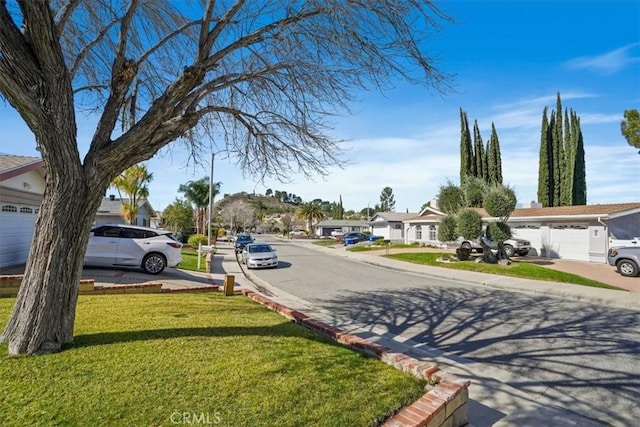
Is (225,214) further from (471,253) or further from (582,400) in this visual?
(582,400)

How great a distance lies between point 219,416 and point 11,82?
3.74 metres

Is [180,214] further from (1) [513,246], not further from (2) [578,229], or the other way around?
(2) [578,229]

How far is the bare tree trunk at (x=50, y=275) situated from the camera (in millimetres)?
3625

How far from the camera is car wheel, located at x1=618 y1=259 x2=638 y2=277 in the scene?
1413cm

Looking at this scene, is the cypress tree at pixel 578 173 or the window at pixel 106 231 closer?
the window at pixel 106 231

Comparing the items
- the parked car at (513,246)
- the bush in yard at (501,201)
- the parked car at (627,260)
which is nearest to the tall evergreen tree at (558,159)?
the parked car at (513,246)

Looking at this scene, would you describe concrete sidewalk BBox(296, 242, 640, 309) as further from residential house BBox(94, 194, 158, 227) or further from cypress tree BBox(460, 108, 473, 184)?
cypress tree BBox(460, 108, 473, 184)

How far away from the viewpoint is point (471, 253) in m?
21.0

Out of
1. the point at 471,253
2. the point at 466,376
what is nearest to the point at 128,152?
the point at 466,376

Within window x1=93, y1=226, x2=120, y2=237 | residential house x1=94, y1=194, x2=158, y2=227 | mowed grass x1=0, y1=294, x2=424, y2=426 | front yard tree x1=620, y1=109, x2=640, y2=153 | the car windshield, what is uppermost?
front yard tree x1=620, y1=109, x2=640, y2=153

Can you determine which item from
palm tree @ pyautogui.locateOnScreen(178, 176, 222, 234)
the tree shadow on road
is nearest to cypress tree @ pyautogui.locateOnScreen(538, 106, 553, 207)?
the tree shadow on road

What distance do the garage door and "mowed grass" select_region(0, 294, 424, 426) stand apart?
21.3m

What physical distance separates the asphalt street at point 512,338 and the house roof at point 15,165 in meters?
8.56

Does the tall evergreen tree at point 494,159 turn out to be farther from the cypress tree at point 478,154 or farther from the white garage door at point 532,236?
the white garage door at point 532,236
